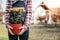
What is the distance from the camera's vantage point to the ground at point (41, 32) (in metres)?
1.34

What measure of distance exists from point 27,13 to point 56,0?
0.25m

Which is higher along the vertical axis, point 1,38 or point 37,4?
point 37,4

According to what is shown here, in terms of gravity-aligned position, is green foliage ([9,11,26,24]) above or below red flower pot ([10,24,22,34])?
above

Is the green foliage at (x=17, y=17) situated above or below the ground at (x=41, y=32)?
above

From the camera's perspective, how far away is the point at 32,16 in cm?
134

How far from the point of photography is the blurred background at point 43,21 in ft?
4.39

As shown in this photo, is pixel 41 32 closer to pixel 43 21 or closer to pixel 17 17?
pixel 43 21

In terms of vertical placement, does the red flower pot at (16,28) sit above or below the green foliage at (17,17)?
below

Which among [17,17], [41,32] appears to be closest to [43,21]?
[41,32]

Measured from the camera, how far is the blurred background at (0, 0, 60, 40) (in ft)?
4.39

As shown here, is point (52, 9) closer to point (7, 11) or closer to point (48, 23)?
point (48, 23)

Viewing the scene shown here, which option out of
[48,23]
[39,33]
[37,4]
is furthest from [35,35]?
[37,4]

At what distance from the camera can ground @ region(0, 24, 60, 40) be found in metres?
1.34

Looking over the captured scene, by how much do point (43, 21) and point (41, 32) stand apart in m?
0.09
